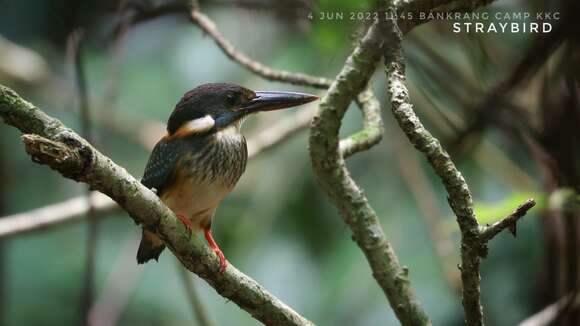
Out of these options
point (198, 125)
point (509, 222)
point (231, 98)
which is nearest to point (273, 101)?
point (231, 98)

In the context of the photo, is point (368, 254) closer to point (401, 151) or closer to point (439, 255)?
point (439, 255)

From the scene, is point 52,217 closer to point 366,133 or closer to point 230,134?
point 230,134

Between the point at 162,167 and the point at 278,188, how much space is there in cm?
181

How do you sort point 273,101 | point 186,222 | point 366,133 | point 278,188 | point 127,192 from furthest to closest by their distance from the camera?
point 278,188, point 273,101, point 366,133, point 186,222, point 127,192

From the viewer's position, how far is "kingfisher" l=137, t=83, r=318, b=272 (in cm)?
227

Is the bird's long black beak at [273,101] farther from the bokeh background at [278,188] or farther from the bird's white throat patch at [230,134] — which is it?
the bokeh background at [278,188]

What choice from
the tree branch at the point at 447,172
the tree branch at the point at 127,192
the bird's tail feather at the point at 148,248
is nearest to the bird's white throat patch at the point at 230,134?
the bird's tail feather at the point at 148,248

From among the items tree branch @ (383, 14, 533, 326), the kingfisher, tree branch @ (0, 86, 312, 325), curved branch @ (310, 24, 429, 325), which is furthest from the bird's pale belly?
tree branch @ (383, 14, 533, 326)

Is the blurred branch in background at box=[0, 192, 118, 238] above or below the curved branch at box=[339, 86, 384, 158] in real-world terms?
below

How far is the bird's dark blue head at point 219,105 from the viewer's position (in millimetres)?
2322

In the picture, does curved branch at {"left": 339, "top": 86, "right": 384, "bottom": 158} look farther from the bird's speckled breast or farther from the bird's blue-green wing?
the bird's blue-green wing

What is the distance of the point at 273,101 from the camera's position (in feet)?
7.91

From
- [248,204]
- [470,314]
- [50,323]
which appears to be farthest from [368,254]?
[50,323]

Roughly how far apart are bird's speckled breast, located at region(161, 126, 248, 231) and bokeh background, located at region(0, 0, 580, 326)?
0.47 metres
